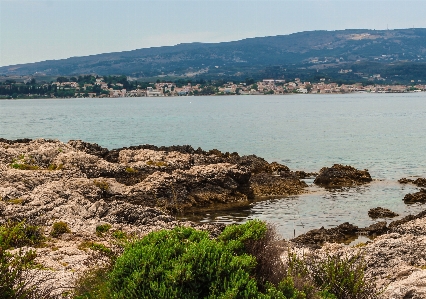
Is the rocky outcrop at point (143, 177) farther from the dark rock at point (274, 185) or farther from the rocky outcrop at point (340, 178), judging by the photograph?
the rocky outcrop at point (340, 178)

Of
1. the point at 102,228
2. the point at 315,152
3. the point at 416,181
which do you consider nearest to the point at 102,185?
the point at 102,228

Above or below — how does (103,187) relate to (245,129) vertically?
above

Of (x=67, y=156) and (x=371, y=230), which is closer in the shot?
(x=371, y=230)

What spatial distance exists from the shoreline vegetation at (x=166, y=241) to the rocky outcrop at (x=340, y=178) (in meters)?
0.07

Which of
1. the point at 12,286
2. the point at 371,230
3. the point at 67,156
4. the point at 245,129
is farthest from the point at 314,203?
the point at 245,129

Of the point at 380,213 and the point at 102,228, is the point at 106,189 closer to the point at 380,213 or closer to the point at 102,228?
the point at 102,228

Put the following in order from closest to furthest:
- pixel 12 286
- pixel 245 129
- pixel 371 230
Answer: pixel 12 286, pixel 371 230, pixel 245 129

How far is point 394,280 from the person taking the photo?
30.1ft

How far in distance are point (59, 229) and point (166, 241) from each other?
643 centimetres

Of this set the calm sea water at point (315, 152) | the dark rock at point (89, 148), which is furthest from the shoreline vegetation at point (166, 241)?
the dark rock at point (89, 148)

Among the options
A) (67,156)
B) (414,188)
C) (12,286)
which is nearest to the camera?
(12,286)

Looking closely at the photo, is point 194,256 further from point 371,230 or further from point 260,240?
point 371,230

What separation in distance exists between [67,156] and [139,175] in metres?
3.09

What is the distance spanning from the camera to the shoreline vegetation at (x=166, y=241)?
5.78 m
